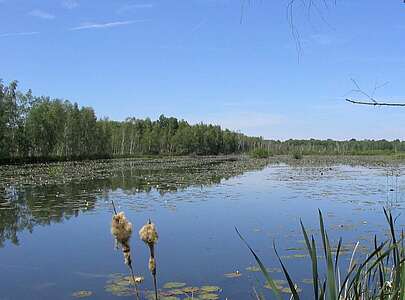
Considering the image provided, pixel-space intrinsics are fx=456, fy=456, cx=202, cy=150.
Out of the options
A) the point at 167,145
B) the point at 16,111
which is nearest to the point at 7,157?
the point at 16,111

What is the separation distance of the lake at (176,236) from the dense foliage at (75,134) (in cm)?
2848

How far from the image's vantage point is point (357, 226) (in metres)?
11.6

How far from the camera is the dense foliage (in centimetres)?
4631

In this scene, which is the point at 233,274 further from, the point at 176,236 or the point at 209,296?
the point at 176,236

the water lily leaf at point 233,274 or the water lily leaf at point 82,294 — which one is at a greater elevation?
the water lily leaf at point 233,274

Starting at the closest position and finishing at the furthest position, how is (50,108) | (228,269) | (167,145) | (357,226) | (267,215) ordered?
(228,269) < (357,226) < (267,215) < (50,108) < (167,145)

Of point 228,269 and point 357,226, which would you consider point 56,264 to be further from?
point 357,226

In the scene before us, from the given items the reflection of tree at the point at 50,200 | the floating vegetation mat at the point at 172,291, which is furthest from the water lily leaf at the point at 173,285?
the reflection of tree at the point at 50,200

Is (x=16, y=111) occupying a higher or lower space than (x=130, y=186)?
higher

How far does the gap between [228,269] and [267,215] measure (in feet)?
19.6

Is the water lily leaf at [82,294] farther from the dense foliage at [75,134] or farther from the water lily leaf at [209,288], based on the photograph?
the dense foliage at [75,134]

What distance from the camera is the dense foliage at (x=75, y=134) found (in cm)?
4631

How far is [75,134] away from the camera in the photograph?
59.6 meters

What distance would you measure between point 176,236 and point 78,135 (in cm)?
5312
